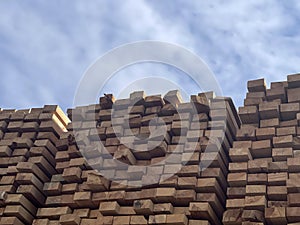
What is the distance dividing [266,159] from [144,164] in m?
1.20

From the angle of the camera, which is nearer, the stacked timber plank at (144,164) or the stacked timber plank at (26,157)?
the stacked timber plank at (144,164)

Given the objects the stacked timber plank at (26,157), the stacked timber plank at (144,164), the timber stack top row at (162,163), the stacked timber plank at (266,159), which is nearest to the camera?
the stacked timber plank at (266,159)

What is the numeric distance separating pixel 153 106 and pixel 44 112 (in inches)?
55.7

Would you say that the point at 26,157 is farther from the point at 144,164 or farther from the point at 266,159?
the point at 266,159

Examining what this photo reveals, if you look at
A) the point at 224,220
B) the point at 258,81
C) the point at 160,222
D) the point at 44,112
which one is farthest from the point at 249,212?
the point at 44,112

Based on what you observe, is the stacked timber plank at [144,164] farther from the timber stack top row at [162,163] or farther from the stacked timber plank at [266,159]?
the stacked timber plank at [266,159]

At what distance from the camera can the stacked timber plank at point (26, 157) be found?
552 cm

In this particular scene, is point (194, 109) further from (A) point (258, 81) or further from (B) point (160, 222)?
(B) point (160, 222)

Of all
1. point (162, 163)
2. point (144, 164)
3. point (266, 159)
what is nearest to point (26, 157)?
point (144, 164)

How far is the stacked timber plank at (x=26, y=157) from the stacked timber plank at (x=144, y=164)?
0.14 m

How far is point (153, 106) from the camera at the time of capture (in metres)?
5.92

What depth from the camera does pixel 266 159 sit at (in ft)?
16.6

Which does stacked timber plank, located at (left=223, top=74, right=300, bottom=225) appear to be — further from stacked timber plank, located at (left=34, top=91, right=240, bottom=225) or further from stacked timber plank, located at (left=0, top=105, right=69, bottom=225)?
stacked timber plank, located at (left=0, top=105, right=69, bottom=225)

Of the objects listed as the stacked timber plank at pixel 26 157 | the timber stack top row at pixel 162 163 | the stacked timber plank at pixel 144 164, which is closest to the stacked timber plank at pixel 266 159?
the timber stack top row at pixel 162 163
